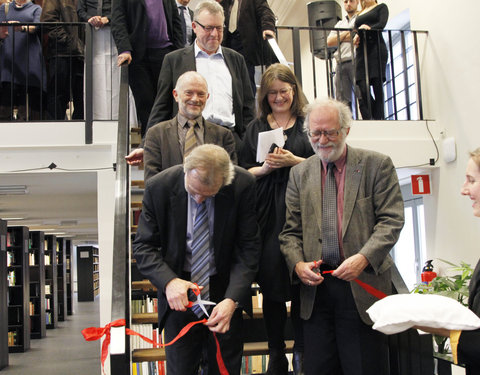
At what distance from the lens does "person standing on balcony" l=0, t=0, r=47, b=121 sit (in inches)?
234

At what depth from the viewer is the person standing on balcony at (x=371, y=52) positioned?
6.42m

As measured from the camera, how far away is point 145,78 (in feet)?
14.4

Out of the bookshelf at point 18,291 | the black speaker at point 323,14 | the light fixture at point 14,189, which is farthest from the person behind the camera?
the bookshelf at point 18,291

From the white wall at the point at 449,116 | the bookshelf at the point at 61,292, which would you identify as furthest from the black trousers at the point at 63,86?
the bookshelf at the point at 61,292

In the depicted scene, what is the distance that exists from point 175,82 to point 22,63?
316 cm

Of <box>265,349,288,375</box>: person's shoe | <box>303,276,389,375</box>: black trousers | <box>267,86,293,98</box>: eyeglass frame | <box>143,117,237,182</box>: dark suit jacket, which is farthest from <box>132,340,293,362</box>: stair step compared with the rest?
<box>267,86,293,98</box>: eyeglass frame

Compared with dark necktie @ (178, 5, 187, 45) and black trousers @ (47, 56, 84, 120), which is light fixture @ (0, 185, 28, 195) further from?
dark necktie @ (178, 5, 187, 45)

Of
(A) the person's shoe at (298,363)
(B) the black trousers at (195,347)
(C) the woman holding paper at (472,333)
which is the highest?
(C) the woman holding paper at (472,333)

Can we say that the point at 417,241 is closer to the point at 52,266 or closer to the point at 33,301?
the point at 33,301

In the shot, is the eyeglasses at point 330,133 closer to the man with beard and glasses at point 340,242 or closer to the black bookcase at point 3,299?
the man with beard and glasses at point 340,242

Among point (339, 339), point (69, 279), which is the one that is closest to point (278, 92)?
point (339, 339)

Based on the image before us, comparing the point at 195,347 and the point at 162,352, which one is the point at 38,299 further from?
the point at 195,347

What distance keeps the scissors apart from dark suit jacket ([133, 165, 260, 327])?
0.08m

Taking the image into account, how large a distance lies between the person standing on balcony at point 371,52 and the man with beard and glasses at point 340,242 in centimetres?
392
